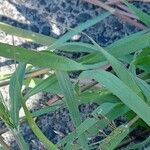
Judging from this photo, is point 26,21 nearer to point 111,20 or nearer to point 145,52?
point 111,20

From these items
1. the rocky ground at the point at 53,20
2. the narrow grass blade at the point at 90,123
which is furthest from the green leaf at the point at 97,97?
the rocky ground at the point at 53,20

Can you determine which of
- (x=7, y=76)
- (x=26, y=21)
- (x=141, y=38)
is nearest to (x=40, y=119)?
(x=7, y=76)

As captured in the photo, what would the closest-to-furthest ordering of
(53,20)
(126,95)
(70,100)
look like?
(126,95) → (70,100) → (53,20)

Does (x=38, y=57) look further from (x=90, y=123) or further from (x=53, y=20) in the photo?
(x=53, y=20)

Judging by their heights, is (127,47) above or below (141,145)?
above

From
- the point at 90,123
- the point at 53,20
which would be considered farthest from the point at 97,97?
the point at 53,20

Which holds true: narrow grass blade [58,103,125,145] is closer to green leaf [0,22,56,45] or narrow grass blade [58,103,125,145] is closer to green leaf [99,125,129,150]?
green leaf [99,125,129,150]

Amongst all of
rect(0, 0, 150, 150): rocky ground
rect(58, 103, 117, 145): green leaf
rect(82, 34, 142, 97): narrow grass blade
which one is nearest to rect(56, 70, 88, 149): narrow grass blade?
rect(58, 103, 117, 145): green leaf
